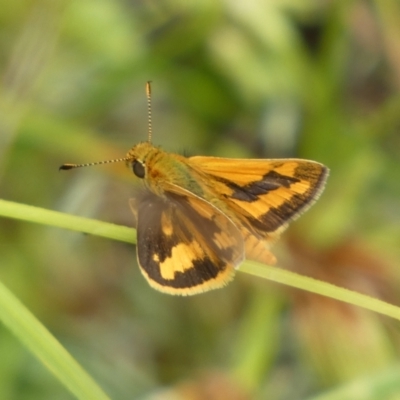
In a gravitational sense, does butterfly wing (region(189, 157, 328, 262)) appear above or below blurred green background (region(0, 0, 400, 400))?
above

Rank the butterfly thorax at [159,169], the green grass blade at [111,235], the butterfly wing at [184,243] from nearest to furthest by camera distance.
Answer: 1. the green grass blade at [111,235]
2. the butterfly wing at [184,243]
3. the butterfly thorax at [159,169]

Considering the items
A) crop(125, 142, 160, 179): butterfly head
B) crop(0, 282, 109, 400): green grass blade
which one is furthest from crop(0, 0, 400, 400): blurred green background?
crop(0, 282, 109, 400): green grass blade

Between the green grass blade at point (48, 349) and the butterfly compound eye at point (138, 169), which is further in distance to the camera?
the butterfly compound eye at point (138, 169)

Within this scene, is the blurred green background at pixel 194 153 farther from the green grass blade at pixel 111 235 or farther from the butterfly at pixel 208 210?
the green grass blade at pixel 111 235

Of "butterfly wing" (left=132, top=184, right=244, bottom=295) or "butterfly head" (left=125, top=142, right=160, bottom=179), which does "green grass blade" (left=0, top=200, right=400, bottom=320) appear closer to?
"butterfly wing" (left=132, top=184, right=244, bottom=295)

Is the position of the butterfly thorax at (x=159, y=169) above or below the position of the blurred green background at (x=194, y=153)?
above

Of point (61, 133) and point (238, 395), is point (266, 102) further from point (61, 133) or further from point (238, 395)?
point (238, 395)

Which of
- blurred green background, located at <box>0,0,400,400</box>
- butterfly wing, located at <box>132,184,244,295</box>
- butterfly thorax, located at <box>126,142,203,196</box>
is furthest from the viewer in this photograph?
blurred green background, located at <box>0,0,400,400</box>

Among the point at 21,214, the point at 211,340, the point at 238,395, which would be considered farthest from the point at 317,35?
the point at 21,214

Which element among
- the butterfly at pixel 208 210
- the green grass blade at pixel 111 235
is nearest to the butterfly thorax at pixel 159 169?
the butterfly at pixel 208 210
